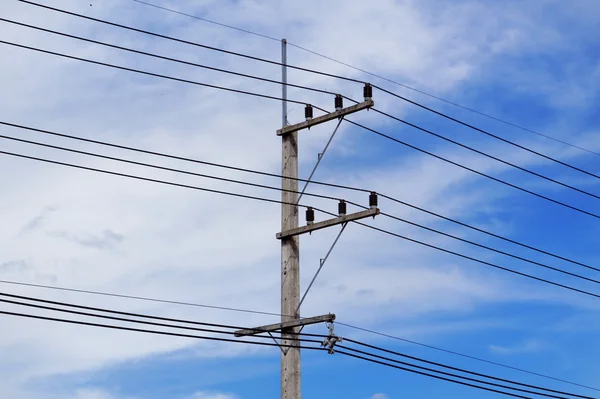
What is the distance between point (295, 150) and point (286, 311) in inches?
149

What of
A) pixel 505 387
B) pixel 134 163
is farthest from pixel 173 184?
pixel 505 387

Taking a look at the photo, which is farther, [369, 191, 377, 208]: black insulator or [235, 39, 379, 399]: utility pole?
[369, 191, 377, 208]: black insulator

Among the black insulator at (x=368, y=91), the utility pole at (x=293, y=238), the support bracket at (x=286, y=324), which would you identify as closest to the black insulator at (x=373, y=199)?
the utility pole at (x=293, y=238)

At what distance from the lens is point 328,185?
3100 centimetres

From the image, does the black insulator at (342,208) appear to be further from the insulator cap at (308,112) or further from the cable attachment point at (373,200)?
the insulator cap at (308,112)

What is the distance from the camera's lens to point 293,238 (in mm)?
30047

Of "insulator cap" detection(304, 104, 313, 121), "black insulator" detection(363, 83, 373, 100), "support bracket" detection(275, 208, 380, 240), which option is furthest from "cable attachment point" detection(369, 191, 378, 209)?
"insulator cap" detection(304, 104, 313, 121)

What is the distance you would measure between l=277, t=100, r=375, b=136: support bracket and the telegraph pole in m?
0.12

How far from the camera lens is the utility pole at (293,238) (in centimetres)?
2888

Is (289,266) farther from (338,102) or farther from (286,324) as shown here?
(338,102)

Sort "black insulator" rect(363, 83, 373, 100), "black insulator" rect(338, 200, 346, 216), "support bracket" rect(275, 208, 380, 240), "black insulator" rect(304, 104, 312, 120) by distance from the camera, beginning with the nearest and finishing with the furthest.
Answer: "support bracket" rect(275, 208, 380, 240), "black insulator" rect(338, 200, 346, 216), "black insulator" rect(363, 83, 373, 100), "black insulator" rect(304, 104, 312, 120)

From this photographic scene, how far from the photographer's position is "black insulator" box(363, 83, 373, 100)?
99.9 ft

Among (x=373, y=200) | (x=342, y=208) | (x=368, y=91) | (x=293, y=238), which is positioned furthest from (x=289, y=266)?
(x=368, y=91)

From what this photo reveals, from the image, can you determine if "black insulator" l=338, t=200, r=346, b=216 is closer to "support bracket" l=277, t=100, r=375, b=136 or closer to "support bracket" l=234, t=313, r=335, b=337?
"support bracket" l=277, t=100, r=375, b=136
